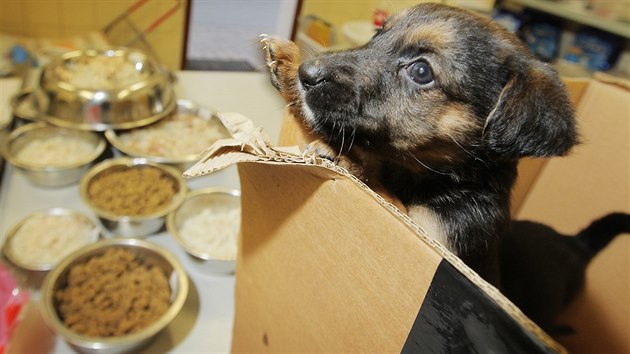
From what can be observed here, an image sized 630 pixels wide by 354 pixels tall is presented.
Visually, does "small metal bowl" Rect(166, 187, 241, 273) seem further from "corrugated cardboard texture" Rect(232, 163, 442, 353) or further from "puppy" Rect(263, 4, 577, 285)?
"puppy" Rect(263, 4, 577, 285)

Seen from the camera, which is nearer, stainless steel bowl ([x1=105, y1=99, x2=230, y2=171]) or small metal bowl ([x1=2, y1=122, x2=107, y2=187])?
small metal bowl ([x1=2, y1=122, x2=107, y2=187])

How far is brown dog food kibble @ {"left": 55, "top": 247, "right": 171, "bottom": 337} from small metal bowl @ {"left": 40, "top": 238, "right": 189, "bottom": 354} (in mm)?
14

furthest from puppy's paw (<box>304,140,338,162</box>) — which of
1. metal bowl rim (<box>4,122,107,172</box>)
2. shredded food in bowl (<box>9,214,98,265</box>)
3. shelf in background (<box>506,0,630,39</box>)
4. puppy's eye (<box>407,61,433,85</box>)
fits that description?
shelf in background (<box>506,0,630,39</box>)

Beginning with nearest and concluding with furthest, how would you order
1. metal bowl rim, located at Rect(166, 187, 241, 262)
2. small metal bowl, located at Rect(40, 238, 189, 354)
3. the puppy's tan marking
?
1. the puppy's tan marking
2. small metal bowl, located at Rect(40, 238, 189, 354)
3. metal bowl rim, located at Rect(166, 187, 241, 262)

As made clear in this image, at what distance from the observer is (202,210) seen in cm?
169

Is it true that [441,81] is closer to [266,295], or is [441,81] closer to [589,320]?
[266,295]

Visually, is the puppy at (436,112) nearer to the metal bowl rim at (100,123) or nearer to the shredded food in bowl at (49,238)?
the shredded food in bowl at (49,238)

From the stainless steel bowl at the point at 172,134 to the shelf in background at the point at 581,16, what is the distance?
2662 mm

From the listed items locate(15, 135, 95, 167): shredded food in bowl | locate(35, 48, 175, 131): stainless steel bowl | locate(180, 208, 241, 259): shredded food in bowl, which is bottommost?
locate(15, 135, 95, 167): shredded food in bowl

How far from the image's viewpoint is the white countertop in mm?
949

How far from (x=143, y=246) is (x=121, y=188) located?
0.36 metres

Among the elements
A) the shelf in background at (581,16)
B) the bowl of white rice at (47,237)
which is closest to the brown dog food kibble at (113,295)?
the bowl of white rice at (47,237)

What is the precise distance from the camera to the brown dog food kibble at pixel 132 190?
154 cm

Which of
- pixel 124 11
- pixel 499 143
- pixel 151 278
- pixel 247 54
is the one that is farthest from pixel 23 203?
pixel 499 143
